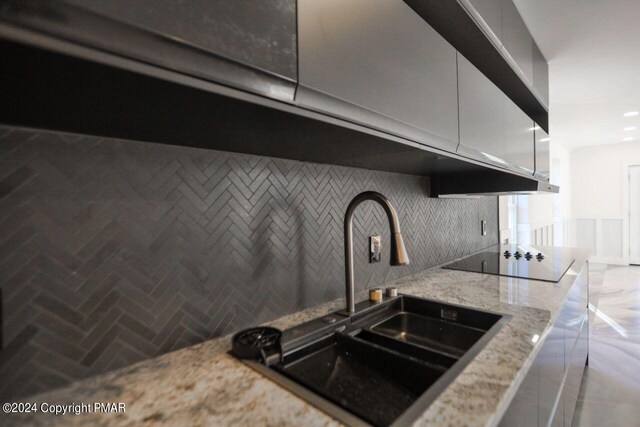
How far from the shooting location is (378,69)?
2.48 feet

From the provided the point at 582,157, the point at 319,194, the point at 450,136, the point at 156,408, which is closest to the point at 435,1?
the point at 450,136

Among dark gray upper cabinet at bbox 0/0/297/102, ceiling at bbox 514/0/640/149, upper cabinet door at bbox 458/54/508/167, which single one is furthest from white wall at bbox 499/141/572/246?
dark gray upper cabinet at bbox 0/0/297/102

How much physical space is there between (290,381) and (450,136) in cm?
91

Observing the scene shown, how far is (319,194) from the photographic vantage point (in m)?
1.20

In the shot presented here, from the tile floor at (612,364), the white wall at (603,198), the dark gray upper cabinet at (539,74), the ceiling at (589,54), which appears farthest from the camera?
the white wall at (603,198)

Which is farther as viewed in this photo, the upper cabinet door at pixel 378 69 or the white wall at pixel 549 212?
the white wall at pixel 549 212

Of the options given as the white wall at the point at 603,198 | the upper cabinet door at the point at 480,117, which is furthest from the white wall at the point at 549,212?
the upper cabinet door at the point at 480,117

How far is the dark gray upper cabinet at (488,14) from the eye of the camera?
1.13 m

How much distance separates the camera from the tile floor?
6.30 feet

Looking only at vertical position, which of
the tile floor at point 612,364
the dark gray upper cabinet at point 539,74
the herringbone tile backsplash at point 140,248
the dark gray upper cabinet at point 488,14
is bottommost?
the tile floor at point 612,364

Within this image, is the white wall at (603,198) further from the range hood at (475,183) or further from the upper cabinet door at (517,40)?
the range hood at (475,183)

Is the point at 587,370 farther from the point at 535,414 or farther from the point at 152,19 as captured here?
the point at 152,19

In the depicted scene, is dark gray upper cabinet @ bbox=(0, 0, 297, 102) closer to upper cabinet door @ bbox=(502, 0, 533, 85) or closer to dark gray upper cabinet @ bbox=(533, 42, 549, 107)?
upper cabinet door @ bbox=(502, 0, 533, 85)

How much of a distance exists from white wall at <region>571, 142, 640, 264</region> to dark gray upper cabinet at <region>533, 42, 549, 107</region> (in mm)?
5758
